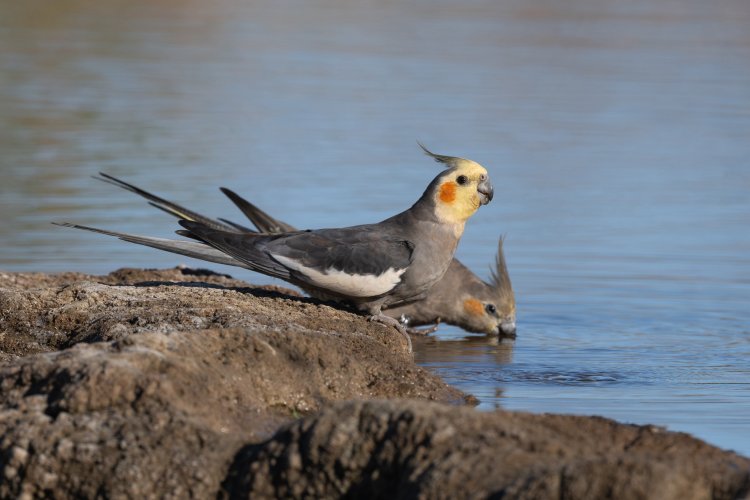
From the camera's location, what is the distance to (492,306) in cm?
884

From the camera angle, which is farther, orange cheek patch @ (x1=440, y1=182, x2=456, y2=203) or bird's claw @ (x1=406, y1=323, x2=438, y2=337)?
bird's claw @ (x1=406, y1=323, x2=438, y2=337)

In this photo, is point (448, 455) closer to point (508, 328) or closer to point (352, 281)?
point (352, 281)

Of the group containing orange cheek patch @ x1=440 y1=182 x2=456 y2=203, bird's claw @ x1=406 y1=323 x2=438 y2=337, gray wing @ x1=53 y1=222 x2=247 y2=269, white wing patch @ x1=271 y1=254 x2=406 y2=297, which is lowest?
bird's claw @ x1=406 y1=323 x2=438 y2=337

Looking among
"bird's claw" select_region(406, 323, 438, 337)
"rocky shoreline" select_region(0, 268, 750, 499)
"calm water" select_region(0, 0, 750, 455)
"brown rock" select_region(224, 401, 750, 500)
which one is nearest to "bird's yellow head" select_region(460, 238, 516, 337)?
"calm water" select_region(0, 0, 750, 455)

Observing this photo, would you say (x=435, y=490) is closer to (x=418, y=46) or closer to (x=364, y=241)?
(x=364, y=241)

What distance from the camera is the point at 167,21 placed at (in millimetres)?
26969

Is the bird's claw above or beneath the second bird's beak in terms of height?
beneath

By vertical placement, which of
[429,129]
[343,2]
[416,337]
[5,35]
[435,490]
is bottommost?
[435,490]

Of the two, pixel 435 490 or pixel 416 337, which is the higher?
pixel 416 337

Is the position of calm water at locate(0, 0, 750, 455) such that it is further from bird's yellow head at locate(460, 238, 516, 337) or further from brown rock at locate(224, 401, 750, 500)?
brown rock at locate(224, 401, 750, 500)

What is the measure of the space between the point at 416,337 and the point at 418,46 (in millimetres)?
15131

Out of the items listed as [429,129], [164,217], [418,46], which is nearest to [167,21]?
[418,46]

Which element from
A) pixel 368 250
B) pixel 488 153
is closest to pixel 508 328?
pixel 368 250

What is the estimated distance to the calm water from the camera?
27.1ft
